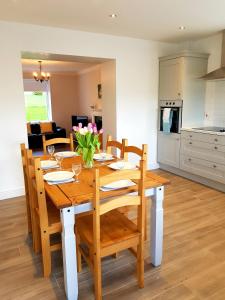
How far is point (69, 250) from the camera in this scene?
156 cm

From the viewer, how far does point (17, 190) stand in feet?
11.5

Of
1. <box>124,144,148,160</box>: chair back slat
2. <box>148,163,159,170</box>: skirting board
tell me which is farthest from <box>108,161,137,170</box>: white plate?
<box>148,163,159,170</box>: skirting board

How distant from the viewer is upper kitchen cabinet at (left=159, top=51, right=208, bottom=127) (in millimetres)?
3951

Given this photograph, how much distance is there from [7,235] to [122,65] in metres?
3.08

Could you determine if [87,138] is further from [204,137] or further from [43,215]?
[204,137]

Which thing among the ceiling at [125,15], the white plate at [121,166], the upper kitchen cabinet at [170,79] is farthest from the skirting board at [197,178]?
the ceiling at [125,15]

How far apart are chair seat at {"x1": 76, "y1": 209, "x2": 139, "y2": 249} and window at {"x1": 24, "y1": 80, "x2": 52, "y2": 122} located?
23.0 ft

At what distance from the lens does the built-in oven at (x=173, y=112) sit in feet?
13.4

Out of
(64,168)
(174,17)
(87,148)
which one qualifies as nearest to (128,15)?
(174,17)

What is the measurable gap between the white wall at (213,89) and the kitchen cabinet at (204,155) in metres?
0.63

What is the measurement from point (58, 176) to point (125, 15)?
225 centimetres

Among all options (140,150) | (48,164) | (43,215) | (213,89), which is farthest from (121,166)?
(213,89)

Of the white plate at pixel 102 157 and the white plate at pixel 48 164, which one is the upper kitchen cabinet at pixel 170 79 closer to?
the white plate at pixel 102 157

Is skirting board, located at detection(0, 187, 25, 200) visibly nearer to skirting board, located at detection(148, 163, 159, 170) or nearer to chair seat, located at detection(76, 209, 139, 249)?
chair seat, located at detection(76, 209, 139, 249)
